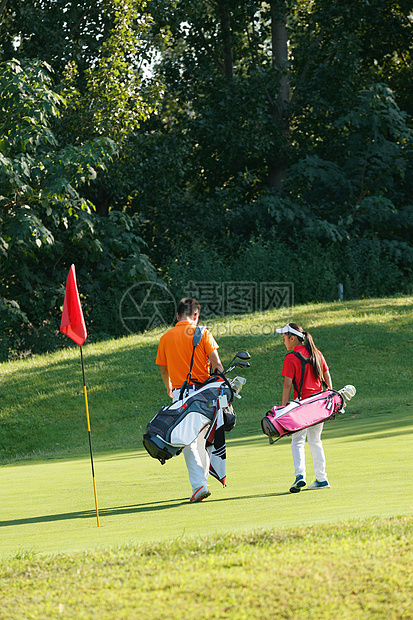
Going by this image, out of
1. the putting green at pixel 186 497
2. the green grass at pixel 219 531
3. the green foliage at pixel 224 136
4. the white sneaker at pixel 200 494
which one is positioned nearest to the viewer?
the green grass at pixel 219 531

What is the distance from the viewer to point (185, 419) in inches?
278

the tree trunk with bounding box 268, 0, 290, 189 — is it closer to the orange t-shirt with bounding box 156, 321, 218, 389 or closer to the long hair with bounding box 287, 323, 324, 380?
the long hair with bounding box 287, 323, 324, 380

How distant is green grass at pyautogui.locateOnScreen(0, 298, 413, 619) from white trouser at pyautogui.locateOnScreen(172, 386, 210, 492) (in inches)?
10.8

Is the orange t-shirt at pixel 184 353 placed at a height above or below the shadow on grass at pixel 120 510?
above

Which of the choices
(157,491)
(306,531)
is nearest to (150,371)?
(157,491)

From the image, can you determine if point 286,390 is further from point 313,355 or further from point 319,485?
point 319,485

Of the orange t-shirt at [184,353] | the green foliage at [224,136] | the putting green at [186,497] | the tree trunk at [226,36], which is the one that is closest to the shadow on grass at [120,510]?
the putting green at [186,497]

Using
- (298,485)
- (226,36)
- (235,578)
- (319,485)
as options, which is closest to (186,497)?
(298,485)

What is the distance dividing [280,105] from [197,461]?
85.5ft

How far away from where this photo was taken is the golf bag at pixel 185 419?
6.98 m

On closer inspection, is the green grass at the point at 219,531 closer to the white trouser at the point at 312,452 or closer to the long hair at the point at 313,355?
the white trouser at the point at 312,452

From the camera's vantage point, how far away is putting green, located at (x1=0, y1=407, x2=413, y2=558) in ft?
19.1

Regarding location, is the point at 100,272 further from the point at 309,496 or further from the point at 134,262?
the point at 309,496

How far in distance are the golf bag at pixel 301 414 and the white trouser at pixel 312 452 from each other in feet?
0.42
